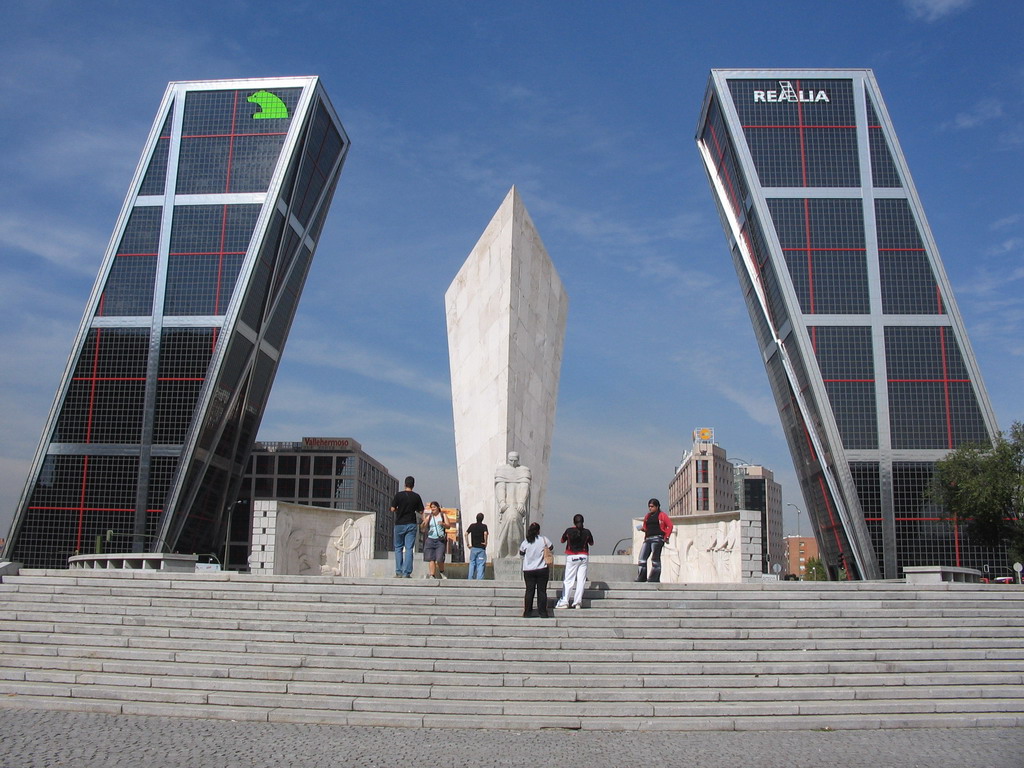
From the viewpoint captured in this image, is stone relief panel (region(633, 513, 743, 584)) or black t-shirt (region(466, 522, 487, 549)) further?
stone relief panel (region(633, 513, 743, 584))

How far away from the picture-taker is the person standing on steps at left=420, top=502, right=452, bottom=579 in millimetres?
12820

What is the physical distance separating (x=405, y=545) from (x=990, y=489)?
84.9 ft

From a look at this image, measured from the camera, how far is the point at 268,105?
139 ft

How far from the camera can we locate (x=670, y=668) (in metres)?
8.92

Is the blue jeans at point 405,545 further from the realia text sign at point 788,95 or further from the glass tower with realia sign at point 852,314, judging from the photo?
the realia text sign at point 788,95

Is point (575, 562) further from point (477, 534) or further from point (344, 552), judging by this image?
point (344, 552)

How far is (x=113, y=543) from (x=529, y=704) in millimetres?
34764

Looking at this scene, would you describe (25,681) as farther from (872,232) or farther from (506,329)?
(872,232)

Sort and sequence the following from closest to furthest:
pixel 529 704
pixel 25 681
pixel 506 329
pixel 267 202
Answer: pixel 529 704
pixel 25 681
pixel 506 329
pixel 267 202

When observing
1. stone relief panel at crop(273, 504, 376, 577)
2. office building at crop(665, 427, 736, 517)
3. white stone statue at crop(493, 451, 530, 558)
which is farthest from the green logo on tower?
office building at crop(665, 427, 736, 517)

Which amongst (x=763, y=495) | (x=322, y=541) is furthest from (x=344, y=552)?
(x=763, y=495)

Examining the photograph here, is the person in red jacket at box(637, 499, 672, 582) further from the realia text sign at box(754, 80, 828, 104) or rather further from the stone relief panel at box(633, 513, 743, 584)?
the realia text sign at box(754, 80, 828, 104)

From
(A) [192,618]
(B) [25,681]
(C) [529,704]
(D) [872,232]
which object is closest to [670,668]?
(C) [529,704]

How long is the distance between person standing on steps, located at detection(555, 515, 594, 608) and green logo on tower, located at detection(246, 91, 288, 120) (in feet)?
119
